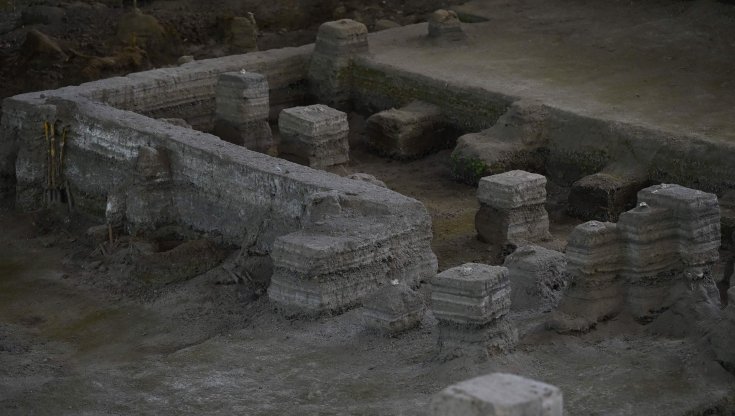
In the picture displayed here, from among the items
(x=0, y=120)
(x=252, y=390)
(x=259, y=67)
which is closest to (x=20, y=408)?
(x=252, y=390)

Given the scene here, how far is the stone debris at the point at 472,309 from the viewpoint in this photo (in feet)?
33.4

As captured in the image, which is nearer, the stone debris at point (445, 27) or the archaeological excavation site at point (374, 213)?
the archaeological excavation site at point (374, 213)

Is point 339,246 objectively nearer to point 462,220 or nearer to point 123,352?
point 123,352

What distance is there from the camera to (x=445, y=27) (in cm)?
1836

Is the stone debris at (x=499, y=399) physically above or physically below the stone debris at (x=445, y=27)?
above

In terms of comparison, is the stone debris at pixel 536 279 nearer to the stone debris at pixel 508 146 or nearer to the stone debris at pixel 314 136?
the stone debris at pixel 508 146

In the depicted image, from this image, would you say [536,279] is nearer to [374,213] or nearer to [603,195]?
[374,213]

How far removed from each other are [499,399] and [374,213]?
535 cm

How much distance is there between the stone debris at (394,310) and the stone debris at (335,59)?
6854 millimetres

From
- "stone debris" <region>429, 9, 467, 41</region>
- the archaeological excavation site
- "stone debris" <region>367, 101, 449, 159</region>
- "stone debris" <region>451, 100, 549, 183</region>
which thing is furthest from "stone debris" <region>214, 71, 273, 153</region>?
"stone debris" <region>429, 9, 467, 41</region>

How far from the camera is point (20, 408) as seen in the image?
1030cm

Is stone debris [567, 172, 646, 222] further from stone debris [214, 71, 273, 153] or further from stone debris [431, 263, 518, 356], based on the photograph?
stone debris [431, 263, 518, 356]

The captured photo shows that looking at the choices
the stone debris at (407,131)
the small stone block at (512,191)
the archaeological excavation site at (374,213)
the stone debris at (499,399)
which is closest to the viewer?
the stone debris at (499,399)

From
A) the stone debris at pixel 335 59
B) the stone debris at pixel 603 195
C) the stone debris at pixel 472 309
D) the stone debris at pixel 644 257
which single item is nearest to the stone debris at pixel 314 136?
the stone debris at pixel 335 59
